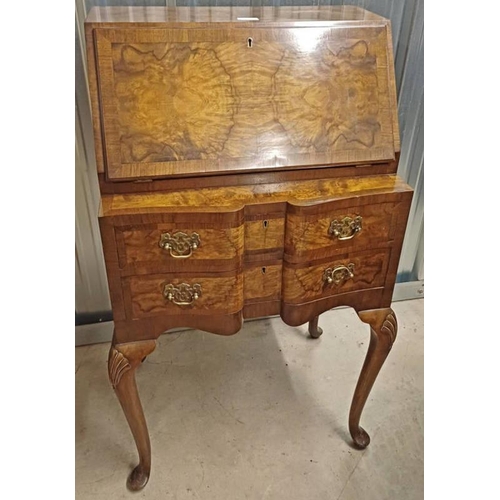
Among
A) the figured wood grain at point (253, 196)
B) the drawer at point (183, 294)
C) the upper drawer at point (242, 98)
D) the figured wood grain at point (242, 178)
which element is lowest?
the drawer at point (183, 294)

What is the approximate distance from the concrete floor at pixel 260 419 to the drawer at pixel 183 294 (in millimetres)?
598

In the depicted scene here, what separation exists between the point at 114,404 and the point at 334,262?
942 mm

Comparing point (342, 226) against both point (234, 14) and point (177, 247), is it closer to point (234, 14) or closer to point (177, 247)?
point (177, 247)

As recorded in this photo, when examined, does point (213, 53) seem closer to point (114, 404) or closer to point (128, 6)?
point (128, 6)

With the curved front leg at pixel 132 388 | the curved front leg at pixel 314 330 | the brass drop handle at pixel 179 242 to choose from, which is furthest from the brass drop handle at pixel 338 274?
the curved front leg at pixel 314 330

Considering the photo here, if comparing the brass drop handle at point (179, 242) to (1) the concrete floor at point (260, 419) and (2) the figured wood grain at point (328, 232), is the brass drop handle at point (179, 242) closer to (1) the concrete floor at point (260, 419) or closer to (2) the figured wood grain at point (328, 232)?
(2) the figured wood grain at point (328, 232)

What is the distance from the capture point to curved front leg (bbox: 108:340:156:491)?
3.99 feet

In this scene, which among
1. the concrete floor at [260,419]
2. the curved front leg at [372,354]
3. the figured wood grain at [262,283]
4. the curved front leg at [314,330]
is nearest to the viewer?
the figured wood grain at [262,283]

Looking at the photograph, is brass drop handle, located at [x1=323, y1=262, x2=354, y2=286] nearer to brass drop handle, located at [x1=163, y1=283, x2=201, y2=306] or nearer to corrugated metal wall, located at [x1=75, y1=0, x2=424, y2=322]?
brass drop handle, located at [x1=163, y1=283, x2=201, y2=306]

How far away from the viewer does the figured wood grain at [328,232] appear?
112cm

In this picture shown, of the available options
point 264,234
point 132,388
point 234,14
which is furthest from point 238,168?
point 132,388

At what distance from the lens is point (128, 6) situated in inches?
54.6

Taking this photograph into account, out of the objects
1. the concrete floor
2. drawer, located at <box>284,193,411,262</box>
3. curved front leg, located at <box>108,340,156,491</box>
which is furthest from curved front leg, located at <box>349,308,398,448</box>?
curved front leg, located at <box>108,340,156,491</box>

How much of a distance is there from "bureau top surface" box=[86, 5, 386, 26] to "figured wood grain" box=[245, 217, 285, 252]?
452 millimetres
